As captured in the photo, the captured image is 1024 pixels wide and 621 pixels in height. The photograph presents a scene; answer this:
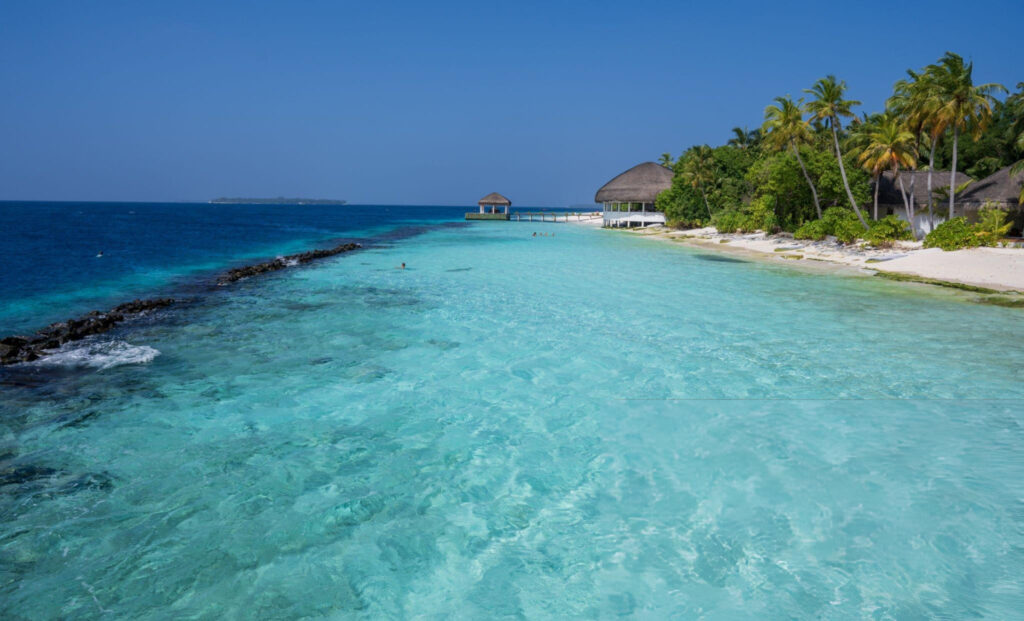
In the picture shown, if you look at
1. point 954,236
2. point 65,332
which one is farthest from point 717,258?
point 65,332

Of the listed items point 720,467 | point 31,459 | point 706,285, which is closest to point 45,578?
point 31,459

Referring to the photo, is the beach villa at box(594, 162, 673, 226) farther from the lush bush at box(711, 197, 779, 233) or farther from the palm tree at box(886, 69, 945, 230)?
the palm tree at box(886, 69, 945, 230)

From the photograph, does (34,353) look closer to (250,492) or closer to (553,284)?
(250,492)

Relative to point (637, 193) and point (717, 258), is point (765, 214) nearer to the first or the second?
point (717, 258)

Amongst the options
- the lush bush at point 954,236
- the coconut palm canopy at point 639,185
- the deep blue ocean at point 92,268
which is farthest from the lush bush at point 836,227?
the deep blue ocean at point 92,268

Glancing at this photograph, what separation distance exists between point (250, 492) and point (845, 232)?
29755mm

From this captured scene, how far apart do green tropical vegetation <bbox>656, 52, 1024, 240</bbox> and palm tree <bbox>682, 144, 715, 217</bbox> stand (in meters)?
0.08

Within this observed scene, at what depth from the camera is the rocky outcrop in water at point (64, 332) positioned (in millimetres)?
10000

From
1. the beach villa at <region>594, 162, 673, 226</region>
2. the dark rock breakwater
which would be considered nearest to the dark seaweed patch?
the dark rock breakwater

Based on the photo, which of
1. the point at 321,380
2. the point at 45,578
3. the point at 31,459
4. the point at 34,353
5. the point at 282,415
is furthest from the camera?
the point at 34,353

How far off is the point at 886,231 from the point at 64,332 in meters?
30.6

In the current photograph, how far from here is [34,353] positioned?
10094mm

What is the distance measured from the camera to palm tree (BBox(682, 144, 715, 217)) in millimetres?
44281

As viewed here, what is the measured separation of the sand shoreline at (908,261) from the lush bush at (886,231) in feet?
1.65
